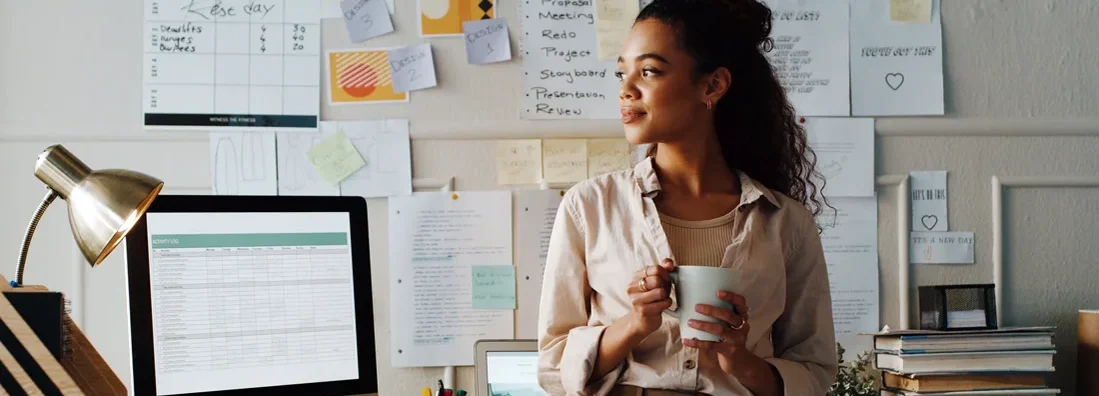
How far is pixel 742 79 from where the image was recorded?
1.38 metres

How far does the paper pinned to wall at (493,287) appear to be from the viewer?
77.9 inches

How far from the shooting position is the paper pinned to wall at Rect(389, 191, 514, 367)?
1.98 meters

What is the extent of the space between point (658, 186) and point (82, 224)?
70 cm

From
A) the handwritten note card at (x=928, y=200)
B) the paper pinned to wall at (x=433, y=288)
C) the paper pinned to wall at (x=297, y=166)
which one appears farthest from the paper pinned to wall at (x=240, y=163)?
the handwritten note card at (x=928, y=200)

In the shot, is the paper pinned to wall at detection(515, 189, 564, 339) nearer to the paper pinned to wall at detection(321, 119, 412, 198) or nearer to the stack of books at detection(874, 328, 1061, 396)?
the paper pinned to wall at detection(321, 119, 412, 198)

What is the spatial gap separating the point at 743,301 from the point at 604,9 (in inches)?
42.6

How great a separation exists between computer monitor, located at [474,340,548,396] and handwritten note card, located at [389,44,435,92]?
0.55 metres

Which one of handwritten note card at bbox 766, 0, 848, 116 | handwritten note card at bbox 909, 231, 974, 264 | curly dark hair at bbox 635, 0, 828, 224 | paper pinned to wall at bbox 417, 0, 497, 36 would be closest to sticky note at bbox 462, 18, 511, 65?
paper pinned to wall at bbox 417, 0, 497, 36

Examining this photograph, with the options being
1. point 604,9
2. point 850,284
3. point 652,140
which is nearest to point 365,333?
point 652,140

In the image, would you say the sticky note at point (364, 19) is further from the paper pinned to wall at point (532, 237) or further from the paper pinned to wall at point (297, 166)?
the paper pinned to wall at point (532, 237)

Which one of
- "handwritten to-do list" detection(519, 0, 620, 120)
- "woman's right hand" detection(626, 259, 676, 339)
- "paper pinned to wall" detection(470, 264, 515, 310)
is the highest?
"handwritten to-do list" detection(519, 0, 620, 120)

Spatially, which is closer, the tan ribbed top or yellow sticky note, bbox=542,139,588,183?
the tan ribbed top

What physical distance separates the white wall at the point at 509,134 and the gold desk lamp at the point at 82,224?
0.94 metres

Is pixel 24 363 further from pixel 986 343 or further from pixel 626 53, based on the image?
pixel 986 343
